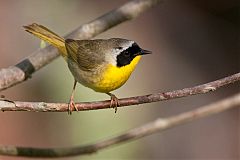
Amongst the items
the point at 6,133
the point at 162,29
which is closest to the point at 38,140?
the point at 6,133

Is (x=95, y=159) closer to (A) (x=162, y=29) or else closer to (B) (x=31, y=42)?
(B) (x=31, y=42)

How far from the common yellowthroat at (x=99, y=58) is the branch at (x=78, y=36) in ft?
0.43

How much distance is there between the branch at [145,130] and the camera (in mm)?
2937

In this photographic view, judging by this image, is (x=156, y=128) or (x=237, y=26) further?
(x=237, y=26)

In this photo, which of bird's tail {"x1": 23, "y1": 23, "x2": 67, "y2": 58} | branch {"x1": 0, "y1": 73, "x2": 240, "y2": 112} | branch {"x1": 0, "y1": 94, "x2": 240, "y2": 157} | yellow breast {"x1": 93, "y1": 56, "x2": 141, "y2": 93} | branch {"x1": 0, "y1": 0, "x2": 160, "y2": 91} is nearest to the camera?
branch {"x1": 0, "y1": 73, "x2": 240, "y2": 112}

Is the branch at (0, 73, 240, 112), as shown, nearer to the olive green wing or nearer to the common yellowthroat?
the common yellowthroat

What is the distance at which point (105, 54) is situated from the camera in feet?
11.9

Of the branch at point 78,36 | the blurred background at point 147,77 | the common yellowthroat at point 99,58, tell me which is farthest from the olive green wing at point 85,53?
the blurred background at point 147,77

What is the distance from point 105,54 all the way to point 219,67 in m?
3.82

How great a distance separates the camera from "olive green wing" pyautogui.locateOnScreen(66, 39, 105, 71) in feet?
12.0

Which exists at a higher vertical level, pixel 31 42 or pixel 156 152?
pixel 31 42

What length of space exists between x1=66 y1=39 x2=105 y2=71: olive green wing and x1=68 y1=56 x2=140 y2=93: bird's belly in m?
0.07

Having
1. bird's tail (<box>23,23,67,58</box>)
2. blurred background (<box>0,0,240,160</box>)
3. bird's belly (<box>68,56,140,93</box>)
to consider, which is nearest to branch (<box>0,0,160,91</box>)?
bird's tail (<box>23,23,67,58</box>)

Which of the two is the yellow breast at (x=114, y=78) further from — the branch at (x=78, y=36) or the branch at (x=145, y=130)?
the branch at (x=145, y=130)
